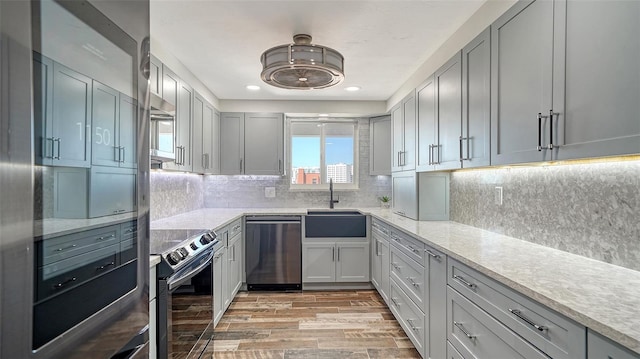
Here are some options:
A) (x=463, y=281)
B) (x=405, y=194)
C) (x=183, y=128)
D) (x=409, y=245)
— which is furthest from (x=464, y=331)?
(x=183, y=128)

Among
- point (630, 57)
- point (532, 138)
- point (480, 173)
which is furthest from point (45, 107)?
point (480, 173)

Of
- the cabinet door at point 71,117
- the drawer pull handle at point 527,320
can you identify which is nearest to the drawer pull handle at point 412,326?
the drawer pull handle at point 527,320

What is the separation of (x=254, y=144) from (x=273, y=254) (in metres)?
1.51

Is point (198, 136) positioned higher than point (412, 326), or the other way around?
point (198, 136)

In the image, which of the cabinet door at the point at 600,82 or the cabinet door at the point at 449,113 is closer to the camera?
the cabinet door at the point at 600,82

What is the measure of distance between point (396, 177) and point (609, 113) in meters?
2.58

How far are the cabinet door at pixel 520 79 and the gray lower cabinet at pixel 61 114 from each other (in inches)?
65.5

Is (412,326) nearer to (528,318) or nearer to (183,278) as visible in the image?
(528,318)

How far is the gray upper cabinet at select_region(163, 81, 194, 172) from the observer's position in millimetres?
2758

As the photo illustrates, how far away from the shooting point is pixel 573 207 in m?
1.57

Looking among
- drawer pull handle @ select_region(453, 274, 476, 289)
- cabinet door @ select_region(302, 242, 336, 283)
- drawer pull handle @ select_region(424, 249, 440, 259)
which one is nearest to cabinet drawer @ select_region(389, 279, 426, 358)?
drawer pull handle @ select_region(424, 249, 440, 259)

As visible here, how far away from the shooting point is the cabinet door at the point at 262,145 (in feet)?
13.9

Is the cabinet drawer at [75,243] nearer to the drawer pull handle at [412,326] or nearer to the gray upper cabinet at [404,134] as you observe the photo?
the drawer pull handle at [412,326]

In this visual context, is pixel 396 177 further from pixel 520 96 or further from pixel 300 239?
pixel 520 96
